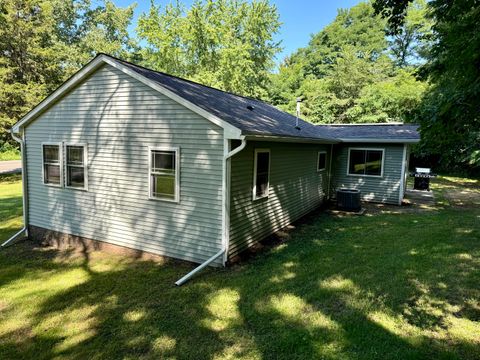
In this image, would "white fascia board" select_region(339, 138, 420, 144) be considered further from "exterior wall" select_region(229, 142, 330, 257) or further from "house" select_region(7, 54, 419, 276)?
"house" select_region(7, 54, 419, 276)

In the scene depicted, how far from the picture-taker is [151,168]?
6.23 meters

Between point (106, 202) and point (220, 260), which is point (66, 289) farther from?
point (220, 260)

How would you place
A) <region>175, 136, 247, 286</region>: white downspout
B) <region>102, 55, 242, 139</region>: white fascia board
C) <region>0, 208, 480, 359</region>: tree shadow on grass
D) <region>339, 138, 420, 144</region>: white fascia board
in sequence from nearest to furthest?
1. <region>0, 208, 480, 359</region>: tree shadow on grass
2. <region>102, 55, 242, 139</region>: white fascia board
3. <region>175, 136, 247, 286</region>: white downspout
4. <region>339, 138, 420, 144</region>: white fascia board

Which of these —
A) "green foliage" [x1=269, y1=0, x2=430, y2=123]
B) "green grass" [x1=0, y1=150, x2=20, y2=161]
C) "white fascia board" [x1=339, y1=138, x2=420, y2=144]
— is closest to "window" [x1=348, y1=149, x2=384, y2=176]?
"white fascia board" [x1=339, y1=138, x2=420, y2=144]

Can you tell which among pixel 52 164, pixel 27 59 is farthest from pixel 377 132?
pixel 27 59

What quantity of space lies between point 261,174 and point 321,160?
523cm

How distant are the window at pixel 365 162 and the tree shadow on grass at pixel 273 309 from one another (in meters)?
6.06

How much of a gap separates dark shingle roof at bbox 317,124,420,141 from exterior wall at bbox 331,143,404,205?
14.5 inches

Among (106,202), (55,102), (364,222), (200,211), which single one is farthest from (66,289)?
(364,222)

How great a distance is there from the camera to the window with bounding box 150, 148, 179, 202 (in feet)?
19.7

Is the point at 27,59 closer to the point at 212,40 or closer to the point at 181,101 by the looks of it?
the point at 212,40

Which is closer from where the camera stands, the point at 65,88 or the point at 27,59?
the point at 65,88

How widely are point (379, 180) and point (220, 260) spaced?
8892 mm

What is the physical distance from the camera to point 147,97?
20.2 feet
